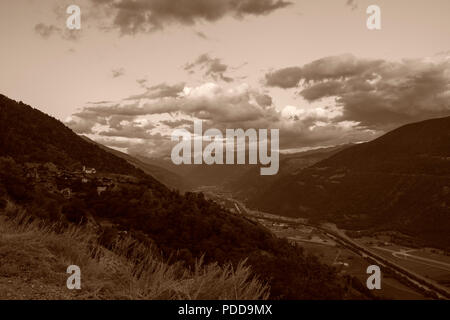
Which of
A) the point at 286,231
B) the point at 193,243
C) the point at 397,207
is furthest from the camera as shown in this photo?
the point at 397,207

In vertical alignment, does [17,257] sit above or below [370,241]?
above

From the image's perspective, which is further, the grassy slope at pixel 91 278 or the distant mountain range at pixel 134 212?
the distant mountain range at pixel 134 212

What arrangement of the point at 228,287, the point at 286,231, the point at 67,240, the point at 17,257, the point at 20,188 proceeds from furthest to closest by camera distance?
the point at 286,231 < the point at 20,188 < the point at 67,240 < the point at 17,257 < the point at 228,287

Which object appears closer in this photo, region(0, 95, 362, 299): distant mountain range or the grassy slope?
the grassy slope

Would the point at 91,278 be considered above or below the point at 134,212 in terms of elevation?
above

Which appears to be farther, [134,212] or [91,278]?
[134,212]

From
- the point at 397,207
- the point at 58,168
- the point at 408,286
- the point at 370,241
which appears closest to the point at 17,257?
the point at 58,168

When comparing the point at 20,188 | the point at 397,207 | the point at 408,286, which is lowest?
the point at 408,286

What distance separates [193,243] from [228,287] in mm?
36272

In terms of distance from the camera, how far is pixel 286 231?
162m
